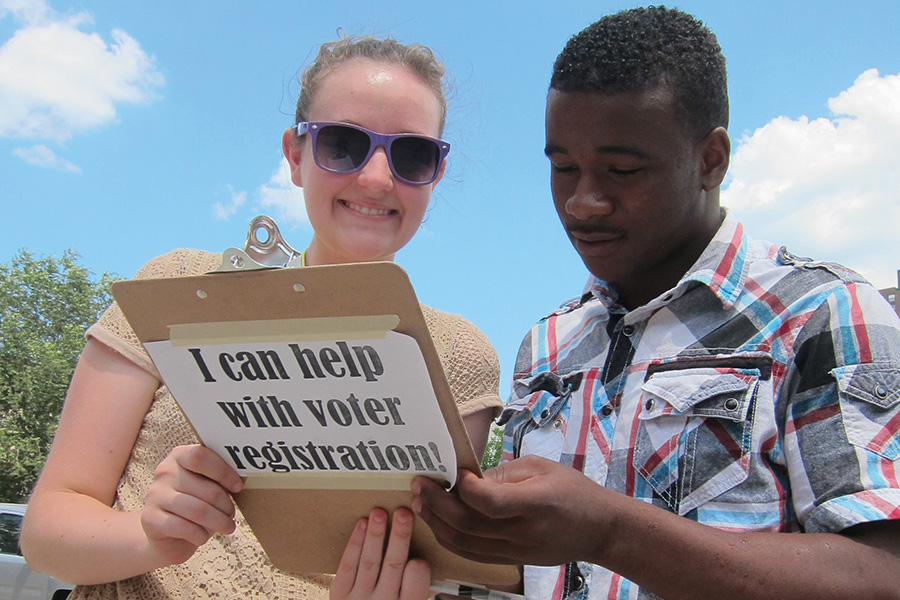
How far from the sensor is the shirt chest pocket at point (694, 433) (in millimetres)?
1450

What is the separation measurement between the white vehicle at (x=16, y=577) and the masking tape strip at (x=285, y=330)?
6698 mm

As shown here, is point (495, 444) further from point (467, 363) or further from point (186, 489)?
point (186, 489)

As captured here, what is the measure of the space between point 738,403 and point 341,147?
3.79ft

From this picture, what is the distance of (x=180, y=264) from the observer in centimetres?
195

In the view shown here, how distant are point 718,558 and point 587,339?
31.5 inches

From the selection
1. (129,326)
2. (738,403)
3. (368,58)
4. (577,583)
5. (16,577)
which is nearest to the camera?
(738,403)

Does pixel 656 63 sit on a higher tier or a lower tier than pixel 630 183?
higher

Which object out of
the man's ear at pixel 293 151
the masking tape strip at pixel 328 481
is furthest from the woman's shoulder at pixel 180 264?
the masking tape strip at pixel 328 481

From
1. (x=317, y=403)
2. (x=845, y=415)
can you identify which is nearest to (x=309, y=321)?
(x=317, y=403)

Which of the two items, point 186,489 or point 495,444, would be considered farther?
point 495,444

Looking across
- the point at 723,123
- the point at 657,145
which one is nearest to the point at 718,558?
the point at 657,145

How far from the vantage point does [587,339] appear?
6.40ft

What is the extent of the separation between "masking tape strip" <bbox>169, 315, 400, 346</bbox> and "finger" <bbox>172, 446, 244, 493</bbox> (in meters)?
0.24

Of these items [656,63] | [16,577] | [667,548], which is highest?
[656,63]
